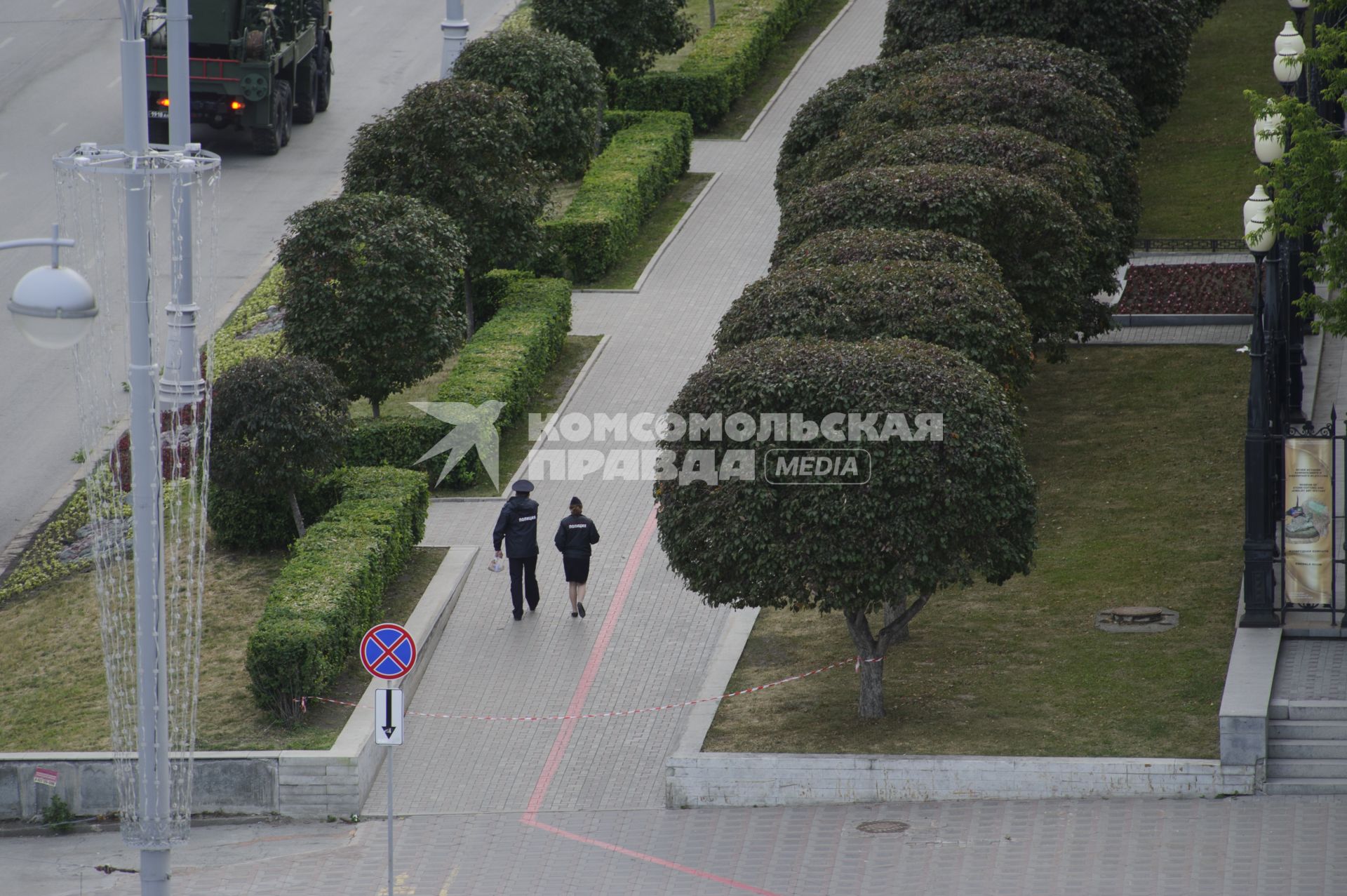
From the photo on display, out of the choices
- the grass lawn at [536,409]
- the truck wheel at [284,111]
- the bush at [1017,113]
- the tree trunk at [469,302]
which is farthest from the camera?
the truck wheel at [284,111]

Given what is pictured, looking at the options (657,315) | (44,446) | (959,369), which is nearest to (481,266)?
(657,315)

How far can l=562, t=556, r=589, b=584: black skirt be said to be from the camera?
19.6m

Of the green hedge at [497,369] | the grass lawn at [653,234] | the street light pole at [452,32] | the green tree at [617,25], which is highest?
the street light pole at [452,32]

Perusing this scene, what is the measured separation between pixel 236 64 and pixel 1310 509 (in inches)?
863

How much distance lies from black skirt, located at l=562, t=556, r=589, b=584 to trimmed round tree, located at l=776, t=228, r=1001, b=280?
141 inches

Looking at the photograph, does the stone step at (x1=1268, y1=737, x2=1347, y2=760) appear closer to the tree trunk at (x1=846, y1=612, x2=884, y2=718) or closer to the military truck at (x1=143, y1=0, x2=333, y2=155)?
the tree trunk at (x1=846, y1=612, x2=884, y2=718)

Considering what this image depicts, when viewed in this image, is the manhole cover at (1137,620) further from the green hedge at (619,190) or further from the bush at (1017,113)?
the green hedge at (619,190)

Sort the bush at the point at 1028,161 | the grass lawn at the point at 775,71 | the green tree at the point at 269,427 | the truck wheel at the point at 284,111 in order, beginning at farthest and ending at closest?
the grass lawn at the point at 775,71
the truck wheel at the point at 284,111
the bush at the point at 1028,161
the green tree at the point at 269,427

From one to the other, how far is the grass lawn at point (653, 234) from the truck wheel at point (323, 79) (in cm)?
763

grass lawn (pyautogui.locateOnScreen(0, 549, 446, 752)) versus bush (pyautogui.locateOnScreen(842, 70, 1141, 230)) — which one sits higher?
bush (pyautogui.locateOnScreen(842, 70, 1141, 230))

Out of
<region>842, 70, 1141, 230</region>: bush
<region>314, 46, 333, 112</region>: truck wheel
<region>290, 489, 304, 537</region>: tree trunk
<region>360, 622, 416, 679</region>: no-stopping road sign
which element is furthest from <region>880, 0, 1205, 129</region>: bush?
<region>360, 622, 416, 679</region>: no-stopping road sign

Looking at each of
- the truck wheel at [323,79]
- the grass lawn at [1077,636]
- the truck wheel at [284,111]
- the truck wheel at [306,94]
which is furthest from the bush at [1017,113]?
the truck wheel at [323,79]

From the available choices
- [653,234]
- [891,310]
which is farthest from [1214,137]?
[891,310]

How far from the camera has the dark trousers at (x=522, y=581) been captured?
19.7 metres
